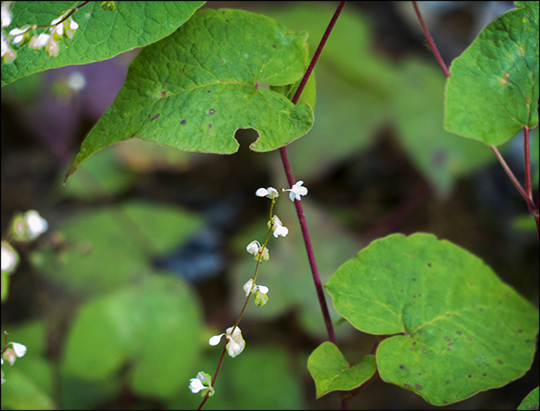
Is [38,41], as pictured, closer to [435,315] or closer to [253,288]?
[253,288]

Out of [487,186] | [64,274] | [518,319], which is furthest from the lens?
[487,186]

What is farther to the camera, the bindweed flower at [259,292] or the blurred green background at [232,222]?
the blurred green background at [232,222]

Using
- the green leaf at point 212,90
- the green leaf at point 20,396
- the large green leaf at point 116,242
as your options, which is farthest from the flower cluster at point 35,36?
the large green leaf at point 116,242

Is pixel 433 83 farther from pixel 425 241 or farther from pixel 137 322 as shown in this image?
pixel 137 322

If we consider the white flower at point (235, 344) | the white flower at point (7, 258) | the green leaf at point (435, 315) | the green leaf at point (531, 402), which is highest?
the white flower at point (7, 258)

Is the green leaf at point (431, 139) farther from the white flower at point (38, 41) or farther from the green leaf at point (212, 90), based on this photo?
the white flower at point (38, 41)

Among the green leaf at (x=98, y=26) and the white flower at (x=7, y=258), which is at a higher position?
the green leaf at (x=98, y=26)

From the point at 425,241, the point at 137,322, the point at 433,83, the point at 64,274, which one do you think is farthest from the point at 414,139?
the point at 64,274
